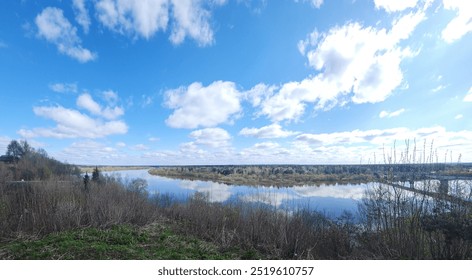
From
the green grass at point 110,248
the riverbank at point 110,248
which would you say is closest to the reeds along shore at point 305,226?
the riverbank at point 110,248

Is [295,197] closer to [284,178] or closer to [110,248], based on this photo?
[110,248]

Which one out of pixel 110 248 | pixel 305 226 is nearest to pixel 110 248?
pixel 110 248

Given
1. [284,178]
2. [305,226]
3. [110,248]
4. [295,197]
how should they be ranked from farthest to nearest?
[284,178] → [295,197] → [305,226] → [110,248]

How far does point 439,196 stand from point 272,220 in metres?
3.31

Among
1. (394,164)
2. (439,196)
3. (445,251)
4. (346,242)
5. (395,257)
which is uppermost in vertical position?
(394,164)

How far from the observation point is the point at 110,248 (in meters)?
3.90

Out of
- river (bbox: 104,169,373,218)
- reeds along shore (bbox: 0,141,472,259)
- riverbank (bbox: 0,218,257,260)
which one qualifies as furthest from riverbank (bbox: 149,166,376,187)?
riverbank (bbox: 0,218,257,260)

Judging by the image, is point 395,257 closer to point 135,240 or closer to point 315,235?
point 315,235

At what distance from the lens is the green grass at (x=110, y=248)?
3.63 metres

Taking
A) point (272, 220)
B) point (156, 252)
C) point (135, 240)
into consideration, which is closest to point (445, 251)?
point (272, 220)

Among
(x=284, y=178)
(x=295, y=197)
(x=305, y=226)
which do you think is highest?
(x=305, y=226)

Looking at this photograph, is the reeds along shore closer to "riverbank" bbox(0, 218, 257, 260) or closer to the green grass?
"riverbank" bbox(0, 218, 257, 260)

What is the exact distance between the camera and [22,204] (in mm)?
5770

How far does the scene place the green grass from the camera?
11.9 feet
